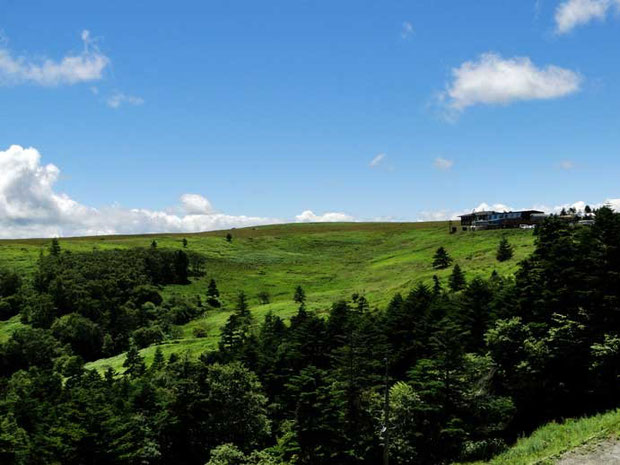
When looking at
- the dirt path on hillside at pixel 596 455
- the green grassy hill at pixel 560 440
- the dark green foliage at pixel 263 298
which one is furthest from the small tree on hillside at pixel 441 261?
the dirt path on hillside at pixel 596 455

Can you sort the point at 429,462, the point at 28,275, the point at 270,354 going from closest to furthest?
the point at 429,462
the point at 270,354
the point at 28,275

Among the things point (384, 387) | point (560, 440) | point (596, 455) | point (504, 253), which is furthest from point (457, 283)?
point (596, 455)

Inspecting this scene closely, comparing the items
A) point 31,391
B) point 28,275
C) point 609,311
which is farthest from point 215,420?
point 28,275

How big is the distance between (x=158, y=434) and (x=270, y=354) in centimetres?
2104

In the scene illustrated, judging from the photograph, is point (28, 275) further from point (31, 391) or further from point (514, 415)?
point (514, 415)

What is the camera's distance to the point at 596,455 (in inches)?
968

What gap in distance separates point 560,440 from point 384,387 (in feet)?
70.4

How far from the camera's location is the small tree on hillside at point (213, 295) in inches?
6870

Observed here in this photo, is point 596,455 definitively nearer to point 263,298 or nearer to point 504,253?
point 504,253

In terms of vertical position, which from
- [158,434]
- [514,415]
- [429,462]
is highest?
[514,415]

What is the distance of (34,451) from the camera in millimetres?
56281

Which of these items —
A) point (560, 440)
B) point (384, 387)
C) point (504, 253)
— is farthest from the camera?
point (504, 253)

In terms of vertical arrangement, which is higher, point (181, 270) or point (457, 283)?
point (457, 283)

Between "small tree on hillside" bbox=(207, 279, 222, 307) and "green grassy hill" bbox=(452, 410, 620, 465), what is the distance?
5790 inches
